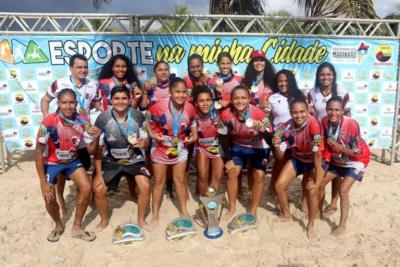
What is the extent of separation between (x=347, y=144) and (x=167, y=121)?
2233mm

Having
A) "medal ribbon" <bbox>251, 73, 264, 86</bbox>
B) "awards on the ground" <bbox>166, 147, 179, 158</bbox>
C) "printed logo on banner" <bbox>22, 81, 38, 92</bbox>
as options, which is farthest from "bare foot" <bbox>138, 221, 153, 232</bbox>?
"printed logo on banner" <bbox>22, 81, 38, 92</bbox>

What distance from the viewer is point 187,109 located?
14.3 feet

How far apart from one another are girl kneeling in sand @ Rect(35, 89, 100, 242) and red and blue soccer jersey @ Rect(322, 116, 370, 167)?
2812 mm

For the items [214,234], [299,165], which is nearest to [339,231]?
[299,165]

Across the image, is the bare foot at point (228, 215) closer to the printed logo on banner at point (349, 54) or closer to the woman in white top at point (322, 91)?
the woman in white top at point (322, 91)

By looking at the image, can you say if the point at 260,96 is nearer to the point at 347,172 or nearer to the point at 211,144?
the point at 211,144

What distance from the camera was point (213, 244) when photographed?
405cm

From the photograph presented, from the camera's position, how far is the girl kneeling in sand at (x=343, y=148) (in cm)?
406

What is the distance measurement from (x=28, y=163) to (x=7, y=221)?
2736mm

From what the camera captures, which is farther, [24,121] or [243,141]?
[24,121]

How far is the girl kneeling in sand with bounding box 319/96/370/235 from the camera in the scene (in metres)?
4.06

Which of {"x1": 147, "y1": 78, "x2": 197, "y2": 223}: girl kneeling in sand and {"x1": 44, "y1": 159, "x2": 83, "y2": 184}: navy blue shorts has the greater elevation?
{"x1": 147, "y1": 78, "x2": 197, "y2": 223}: girl kneeling in sand

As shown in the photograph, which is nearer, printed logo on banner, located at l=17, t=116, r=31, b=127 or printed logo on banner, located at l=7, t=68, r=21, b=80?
printed logo on banner, located at l=7, t=68, r=21, b=80

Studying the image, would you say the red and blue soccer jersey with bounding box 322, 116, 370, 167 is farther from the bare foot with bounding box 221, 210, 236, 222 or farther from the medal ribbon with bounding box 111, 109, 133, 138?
the medal ribbon with bounding box 111, 109, 133, 138
